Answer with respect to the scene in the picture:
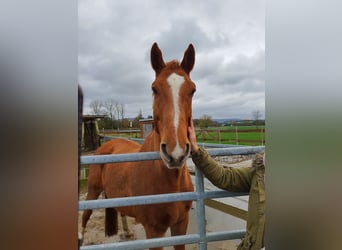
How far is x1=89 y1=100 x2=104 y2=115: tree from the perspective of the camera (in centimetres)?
84

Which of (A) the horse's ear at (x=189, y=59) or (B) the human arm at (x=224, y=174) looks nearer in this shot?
(A) the horse's ear at (x=189, y=59)

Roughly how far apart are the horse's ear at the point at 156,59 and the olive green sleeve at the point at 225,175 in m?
0.45

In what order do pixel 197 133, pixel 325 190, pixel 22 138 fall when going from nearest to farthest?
pixel 22 138, pixel 325 190, pixel 197 133

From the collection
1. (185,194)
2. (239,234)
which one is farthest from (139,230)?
(239,234)

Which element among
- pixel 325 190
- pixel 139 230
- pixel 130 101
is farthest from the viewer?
pixel 139 230

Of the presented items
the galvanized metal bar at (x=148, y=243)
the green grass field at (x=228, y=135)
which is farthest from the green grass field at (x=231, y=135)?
the galvanized metal bar at (x=148, y=243)

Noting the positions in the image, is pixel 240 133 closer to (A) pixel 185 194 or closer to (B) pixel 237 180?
(B) pixel 237 180

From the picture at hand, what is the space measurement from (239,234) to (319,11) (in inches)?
40.6

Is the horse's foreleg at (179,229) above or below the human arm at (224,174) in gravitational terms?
below

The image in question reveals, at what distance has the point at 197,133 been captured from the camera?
3.73 feet

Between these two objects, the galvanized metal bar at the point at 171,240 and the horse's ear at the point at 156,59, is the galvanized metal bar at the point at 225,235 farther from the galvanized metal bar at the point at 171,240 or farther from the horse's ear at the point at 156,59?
the horse's ear at the point at 156,59

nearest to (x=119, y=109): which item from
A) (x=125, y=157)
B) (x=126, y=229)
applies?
(x=125, y=157)

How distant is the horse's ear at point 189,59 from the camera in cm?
97

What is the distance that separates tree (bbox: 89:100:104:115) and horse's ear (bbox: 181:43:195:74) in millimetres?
358
